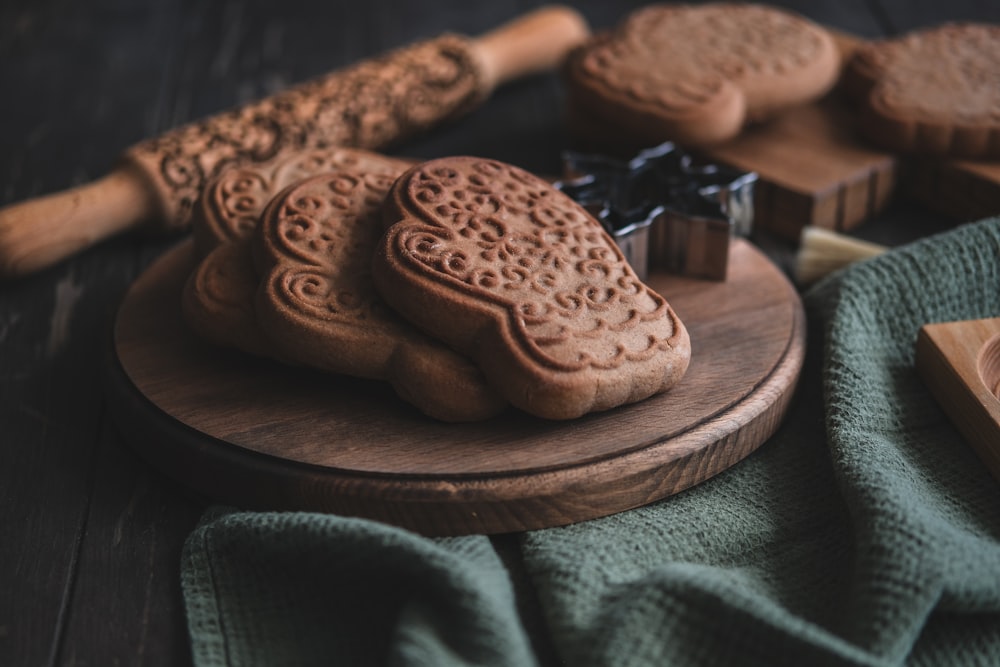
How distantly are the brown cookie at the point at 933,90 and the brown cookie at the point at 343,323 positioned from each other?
0.91 meters

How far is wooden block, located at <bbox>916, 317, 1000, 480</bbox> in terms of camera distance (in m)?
1.19

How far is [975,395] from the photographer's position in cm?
120

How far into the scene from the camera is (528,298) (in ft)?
3.86

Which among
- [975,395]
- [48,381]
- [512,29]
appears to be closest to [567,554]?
[975,395]

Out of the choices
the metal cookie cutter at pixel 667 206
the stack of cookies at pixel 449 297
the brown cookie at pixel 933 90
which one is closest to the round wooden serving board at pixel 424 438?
the stack of cookies at pixel 449 297

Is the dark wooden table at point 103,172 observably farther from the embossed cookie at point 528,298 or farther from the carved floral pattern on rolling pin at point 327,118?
the embossed cookie at point 528,298

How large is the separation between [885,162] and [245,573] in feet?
3.86

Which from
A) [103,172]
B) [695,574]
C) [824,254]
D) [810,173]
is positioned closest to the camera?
[695,574]

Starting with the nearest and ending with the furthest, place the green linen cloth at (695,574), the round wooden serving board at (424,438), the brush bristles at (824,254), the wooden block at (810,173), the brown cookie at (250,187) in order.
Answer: the green linen cloth at (695,574), the round wooden serving board at (424,438), the brown cookie at (250,187), the brush bristles at (824,254), the wooden block at (810,173)

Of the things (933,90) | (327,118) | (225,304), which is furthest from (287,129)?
(933,90)

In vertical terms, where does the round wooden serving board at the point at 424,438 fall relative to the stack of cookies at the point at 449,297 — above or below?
below

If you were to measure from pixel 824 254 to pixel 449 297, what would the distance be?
693 mm

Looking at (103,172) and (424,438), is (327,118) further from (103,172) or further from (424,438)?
(424,438)

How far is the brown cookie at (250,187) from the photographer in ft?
4.55
